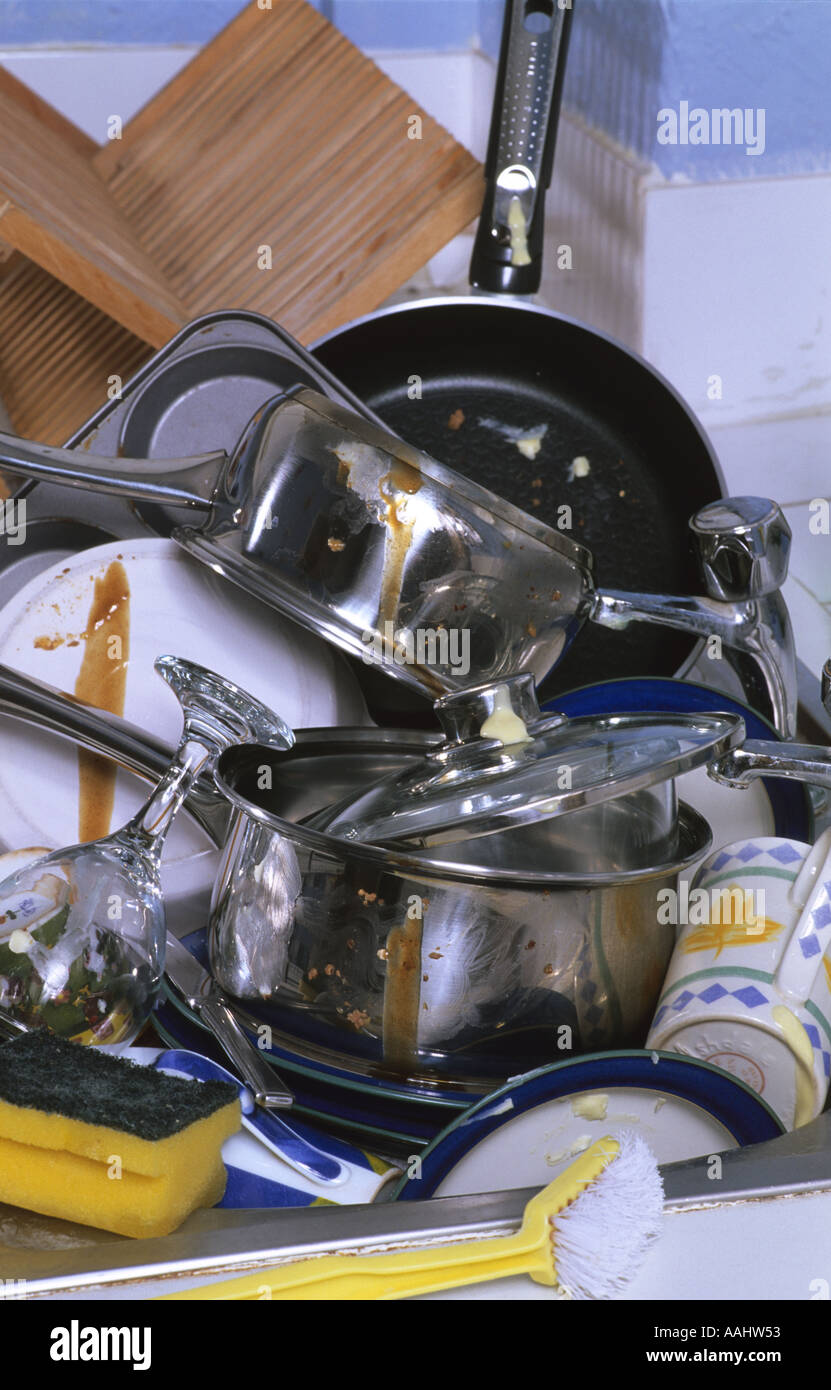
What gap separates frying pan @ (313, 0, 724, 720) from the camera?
0.77 m

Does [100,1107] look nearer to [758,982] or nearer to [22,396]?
[758,982]

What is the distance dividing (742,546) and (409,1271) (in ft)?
1.26

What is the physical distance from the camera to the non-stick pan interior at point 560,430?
77 cm

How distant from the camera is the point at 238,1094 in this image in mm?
440

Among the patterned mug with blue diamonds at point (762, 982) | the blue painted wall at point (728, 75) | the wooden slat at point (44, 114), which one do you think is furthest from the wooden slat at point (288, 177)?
the patterned mug with blue diamonds at point (762, 982)

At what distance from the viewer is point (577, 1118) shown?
47 cm

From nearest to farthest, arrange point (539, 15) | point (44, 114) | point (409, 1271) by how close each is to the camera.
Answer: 1. point (409, 1271)
2. point (539, 15)
3. point (44, 114)

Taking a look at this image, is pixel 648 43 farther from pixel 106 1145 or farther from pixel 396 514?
pixel 106 1145

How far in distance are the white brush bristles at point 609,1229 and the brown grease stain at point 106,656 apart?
343mm

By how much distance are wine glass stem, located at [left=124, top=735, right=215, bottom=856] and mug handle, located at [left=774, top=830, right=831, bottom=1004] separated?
0.80 feet

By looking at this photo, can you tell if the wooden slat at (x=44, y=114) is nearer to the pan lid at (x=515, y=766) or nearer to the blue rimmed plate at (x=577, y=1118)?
the pan lid at (x=515, y=766)

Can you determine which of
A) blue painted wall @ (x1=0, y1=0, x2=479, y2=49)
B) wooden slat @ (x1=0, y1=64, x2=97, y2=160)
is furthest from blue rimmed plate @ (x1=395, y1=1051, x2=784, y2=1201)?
blue painted wall @ (x1=0, y1=0, x2=479, y2=49)

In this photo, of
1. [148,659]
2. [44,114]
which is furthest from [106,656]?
[44,114]

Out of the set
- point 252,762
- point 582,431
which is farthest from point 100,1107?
point 582,431
